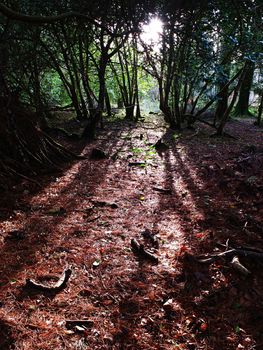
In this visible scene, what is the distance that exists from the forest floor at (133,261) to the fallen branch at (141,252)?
0.02 metres

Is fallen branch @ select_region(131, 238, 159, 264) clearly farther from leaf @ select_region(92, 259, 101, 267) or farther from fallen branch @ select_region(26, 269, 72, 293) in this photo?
fallen branch @ select_region(26, 269, 72, 293)

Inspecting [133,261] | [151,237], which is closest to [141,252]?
[133,261]

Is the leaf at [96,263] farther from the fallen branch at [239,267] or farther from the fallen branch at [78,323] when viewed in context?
the fallen branch at [239,267]

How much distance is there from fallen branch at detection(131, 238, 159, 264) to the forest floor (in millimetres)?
17

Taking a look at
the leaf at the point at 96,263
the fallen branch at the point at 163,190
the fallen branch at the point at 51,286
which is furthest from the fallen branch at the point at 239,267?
the fallen branch at the point at 163,190

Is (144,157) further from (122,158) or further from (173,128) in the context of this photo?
(173,128)

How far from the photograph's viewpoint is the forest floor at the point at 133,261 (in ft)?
7.23

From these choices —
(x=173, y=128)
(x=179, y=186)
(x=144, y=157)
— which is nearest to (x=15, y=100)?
(x=144, y=157)

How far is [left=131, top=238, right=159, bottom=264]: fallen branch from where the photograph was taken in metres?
3.13

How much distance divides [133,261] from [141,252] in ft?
0.60

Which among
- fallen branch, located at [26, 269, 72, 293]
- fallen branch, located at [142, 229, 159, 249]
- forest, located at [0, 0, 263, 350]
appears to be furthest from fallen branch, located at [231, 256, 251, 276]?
fallen branch, located at [26, 269, 72, 293]

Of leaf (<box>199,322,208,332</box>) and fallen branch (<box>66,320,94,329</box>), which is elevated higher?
fallen branch (<box>66,320,94,329</box>)

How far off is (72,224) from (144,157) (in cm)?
425

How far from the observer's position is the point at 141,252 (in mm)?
3250
